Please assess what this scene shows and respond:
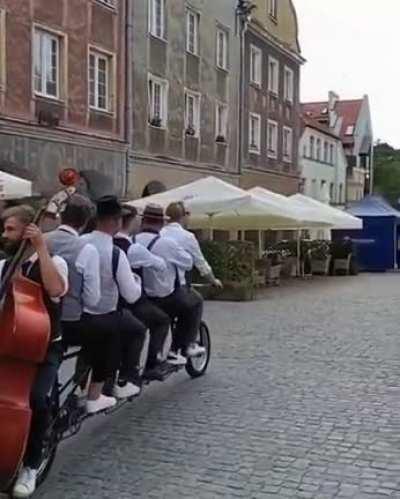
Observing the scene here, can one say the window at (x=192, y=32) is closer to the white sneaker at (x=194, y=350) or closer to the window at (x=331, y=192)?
the white sneaker at (x=194, y=350)

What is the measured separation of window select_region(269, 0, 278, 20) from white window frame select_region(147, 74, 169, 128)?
12285 mm

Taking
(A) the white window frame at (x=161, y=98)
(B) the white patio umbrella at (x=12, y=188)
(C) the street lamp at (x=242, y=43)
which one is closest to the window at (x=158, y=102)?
(A) the white window frame at (x=161, y=98)

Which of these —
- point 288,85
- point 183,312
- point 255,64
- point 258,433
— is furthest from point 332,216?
point 258,433

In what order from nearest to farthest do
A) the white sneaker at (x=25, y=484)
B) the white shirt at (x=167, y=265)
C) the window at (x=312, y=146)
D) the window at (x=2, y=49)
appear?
the white sneaker at (x=25, y=484) < the white shirt at (x=167, y=265) < the window at (x=2, y=49) < the window at (x=312, y=146)

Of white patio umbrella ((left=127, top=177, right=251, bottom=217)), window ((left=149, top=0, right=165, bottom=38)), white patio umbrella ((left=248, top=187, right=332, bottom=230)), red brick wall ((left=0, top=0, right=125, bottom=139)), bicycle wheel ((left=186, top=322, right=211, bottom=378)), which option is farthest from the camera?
window ((left=149, top=0, right=165, bottom=38))

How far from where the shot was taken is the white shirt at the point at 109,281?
5.80 metres

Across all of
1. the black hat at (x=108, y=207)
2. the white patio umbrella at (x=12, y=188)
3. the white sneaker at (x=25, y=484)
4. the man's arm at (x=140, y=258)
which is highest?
the white patio umbrella at (x=12, y=188)

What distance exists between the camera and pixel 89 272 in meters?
5.64

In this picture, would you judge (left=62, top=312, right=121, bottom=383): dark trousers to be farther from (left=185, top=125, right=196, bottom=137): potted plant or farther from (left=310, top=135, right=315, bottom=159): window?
(left=310, top=135, right=315, bottom=159): window

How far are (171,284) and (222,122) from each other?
929 inches

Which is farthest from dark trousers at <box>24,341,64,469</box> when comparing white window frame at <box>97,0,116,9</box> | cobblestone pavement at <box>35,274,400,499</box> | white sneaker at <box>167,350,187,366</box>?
white window frame at <box>97,0,116,9</box>

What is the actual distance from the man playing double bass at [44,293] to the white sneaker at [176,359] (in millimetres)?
2980

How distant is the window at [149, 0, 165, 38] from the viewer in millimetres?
25016

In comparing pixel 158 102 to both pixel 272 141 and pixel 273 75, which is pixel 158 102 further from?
pixel 273 75
